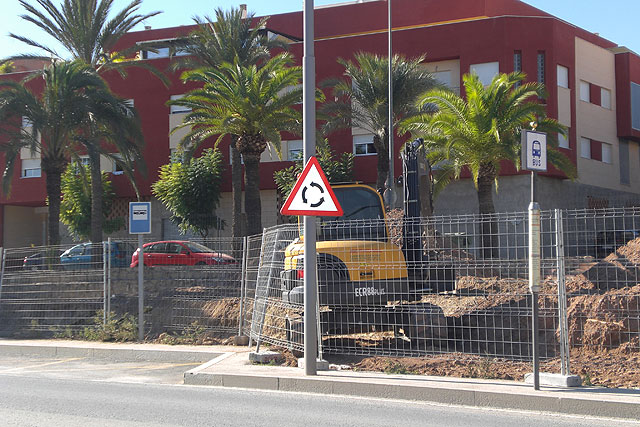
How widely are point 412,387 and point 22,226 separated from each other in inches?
1679

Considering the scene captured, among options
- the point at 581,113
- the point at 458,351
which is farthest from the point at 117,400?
the point at 581,113

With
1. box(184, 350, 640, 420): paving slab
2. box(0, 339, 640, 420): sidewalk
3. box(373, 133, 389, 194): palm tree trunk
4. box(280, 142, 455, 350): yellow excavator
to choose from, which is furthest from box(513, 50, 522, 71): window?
box(184, 350, 640, 420): paving slab

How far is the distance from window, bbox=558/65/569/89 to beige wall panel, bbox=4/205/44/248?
108 feet

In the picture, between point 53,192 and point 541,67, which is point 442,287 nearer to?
point 53,192

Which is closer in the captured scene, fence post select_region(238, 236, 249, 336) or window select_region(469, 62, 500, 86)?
fence post select_region(238, 236, 249, 336)

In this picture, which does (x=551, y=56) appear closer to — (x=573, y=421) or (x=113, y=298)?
(x=113, y=298)

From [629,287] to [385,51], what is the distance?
26.4 m

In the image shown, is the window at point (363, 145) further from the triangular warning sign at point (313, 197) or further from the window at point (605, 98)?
the triangular warning sign at point (313, 197)

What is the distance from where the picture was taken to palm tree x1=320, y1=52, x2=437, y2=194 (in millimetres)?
29250

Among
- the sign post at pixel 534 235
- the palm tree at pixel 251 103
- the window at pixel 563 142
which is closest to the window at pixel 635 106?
the window at pixel 563 142

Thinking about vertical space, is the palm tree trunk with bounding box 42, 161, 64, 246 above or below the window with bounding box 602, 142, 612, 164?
below

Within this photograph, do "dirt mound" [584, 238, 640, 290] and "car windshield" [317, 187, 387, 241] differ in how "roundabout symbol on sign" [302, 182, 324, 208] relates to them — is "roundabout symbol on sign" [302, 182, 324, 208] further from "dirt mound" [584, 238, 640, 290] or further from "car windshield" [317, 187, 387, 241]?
"dirt mound" [584, 238, 640, 290]

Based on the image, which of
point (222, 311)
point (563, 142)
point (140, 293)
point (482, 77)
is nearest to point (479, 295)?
point (222, 311)

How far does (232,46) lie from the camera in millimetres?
31359
